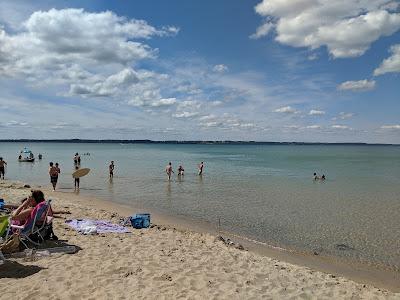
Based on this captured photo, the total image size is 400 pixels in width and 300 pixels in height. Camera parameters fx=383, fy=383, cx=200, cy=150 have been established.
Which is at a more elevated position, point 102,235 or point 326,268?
point 102,235

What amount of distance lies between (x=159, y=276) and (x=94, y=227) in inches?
152

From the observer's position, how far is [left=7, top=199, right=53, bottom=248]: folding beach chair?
850 centimetres

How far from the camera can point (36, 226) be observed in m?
8.75

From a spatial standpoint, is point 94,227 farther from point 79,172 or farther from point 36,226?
point 79,172

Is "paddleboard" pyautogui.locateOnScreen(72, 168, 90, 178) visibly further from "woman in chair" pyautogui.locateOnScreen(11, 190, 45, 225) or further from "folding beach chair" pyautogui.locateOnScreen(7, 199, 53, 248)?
"folding beach chair" pyautogui.locateOnScreen(7, 199, 53, 248)

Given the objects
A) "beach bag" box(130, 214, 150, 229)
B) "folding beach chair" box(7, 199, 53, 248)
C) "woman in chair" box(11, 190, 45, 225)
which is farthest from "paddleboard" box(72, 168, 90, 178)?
"folding beach chair" box(7, 199, 53, 248)

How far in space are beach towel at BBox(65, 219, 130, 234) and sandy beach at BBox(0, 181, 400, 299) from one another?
1.29 feet

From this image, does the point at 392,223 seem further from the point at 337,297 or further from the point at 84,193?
the point at 84,193

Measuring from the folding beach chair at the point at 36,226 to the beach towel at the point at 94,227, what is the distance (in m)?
1.61

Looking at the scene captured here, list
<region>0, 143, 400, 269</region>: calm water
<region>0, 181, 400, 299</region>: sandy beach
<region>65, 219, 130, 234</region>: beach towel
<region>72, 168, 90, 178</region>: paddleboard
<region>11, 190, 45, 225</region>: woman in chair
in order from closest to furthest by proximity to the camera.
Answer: <region>0, 181, 400, 299</region>: sandy beach
<region>11, 190, 45, 225</region>: woman in chair
<region>65, 219, 130, 234</region>: beach towel
<region>0, 143, 400, 269</region>: calm water
<region>72, 168, 90, 178</region>: paddleboard

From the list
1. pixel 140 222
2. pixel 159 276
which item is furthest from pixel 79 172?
pixel 159 276

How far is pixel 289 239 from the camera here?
42.8 feet

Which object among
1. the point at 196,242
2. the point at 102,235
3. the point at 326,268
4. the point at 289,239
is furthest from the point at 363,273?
the point at 102,235

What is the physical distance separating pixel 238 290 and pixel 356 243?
739cm
